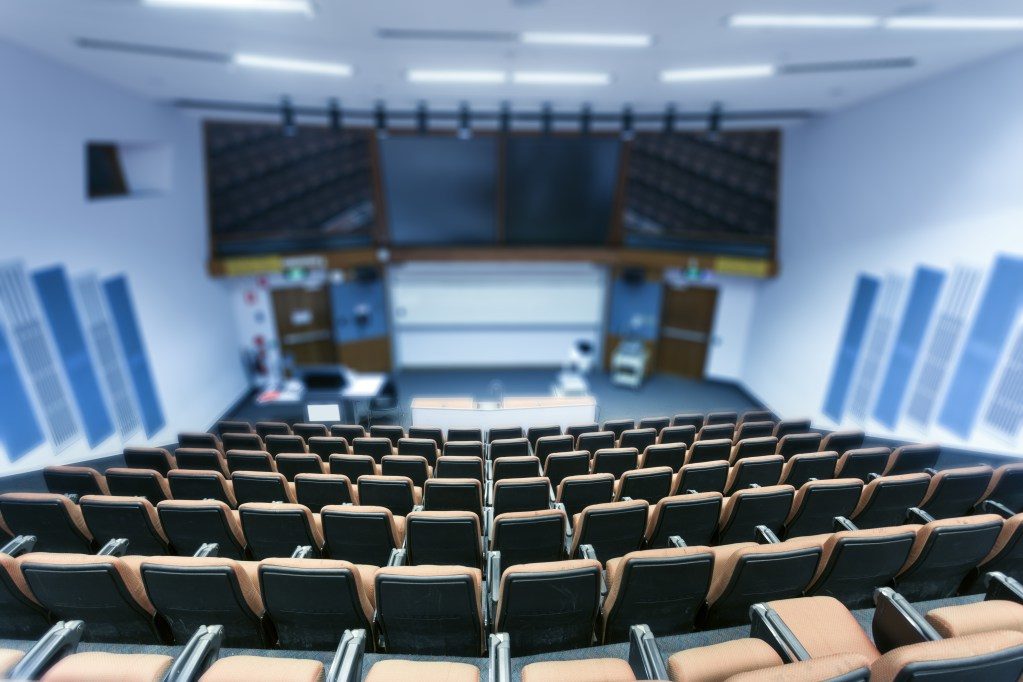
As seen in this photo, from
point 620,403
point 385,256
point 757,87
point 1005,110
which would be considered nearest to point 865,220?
point 1005,110

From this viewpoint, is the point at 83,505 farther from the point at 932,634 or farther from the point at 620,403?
the point at 620,403

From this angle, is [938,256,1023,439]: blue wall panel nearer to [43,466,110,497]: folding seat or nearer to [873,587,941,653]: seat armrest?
[873,587,941,653]: seat armrest

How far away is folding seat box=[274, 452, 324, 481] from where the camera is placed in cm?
451

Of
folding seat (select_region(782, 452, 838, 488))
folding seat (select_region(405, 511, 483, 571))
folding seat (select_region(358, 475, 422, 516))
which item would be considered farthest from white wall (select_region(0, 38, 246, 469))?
folding seat (select_region(782, 452, 838, 488))

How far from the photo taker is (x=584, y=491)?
378 centimetres

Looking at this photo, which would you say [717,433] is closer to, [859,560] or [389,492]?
[859,560]

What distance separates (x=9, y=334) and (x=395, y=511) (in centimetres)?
512

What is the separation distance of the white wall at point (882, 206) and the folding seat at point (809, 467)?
304cm

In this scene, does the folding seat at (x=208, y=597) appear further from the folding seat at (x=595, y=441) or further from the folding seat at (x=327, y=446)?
the folding seat at (x=595, y=441)

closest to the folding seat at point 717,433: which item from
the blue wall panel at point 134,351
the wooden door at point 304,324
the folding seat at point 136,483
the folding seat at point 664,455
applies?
the folding seat at point 664,455

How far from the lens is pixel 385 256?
10562 mm

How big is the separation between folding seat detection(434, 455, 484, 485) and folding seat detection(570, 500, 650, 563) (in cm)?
132

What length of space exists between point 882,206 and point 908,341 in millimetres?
2035

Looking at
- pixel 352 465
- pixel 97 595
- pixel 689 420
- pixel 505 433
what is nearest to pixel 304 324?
pixel 505 433
